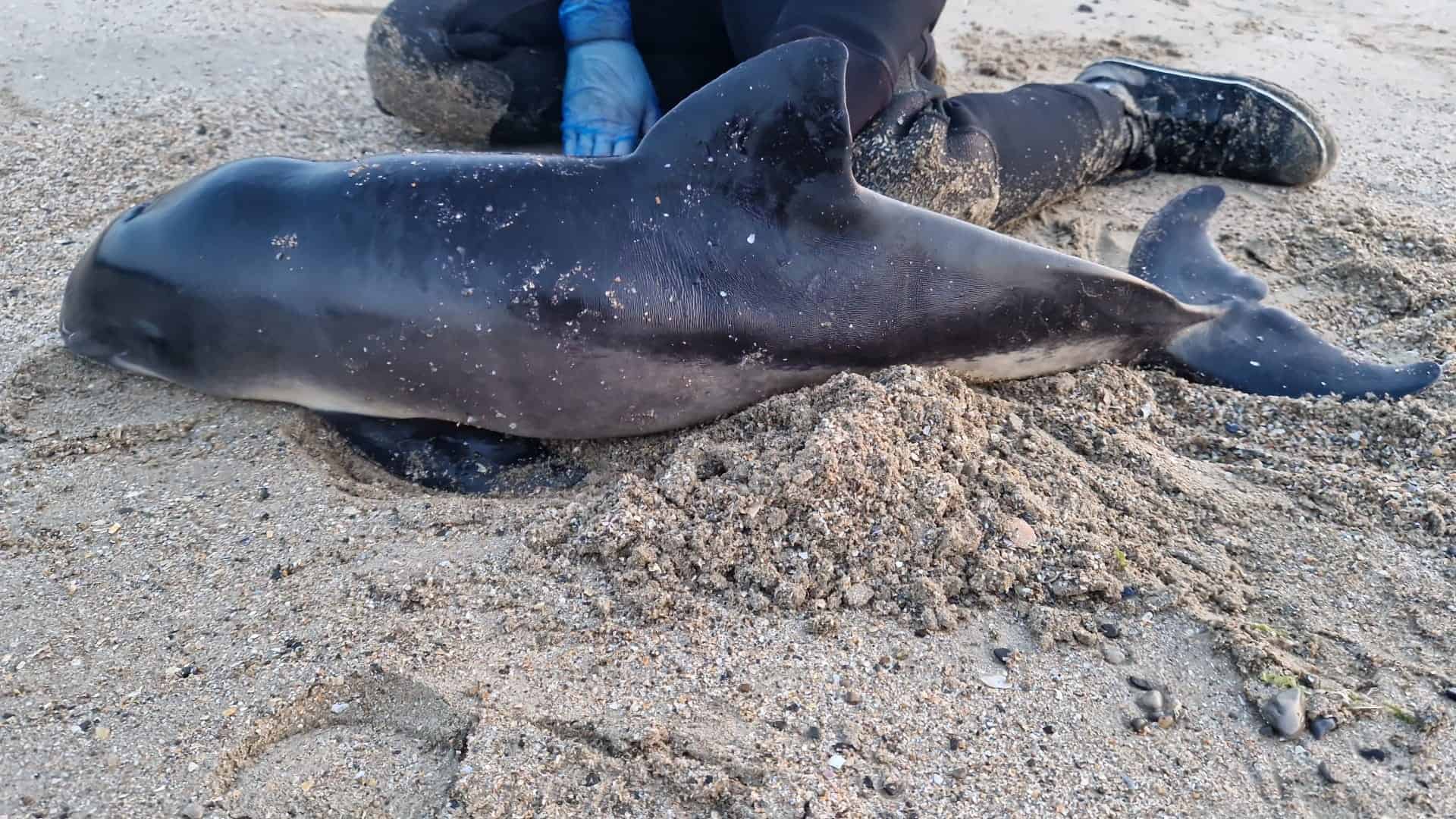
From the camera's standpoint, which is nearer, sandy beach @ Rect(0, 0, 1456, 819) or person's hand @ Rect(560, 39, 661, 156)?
sandy beach @ Rect(0, 0, 1456, 819)

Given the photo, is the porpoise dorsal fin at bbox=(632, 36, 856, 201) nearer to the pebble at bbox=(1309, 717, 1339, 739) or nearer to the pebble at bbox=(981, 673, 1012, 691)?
the pebble at bbox=(981, 673, 1012, 691)

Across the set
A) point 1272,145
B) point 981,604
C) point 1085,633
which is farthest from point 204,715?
point 1272,145

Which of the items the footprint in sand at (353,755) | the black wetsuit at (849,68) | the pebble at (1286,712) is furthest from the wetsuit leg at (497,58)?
the pebble at (1286,712)

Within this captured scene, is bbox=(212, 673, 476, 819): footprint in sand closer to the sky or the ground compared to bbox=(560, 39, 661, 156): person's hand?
closer to the ground

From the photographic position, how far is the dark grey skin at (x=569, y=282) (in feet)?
9.23

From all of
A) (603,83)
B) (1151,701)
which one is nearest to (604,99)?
(603,83)

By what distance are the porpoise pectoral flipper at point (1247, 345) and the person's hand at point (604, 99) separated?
1.90 meters

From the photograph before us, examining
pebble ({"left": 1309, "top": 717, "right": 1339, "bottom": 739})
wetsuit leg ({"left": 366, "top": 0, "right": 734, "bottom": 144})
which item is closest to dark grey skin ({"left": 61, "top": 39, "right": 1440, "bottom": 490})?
pebble ({"left": 1309, "top": 717, "right": 1339, "bottom": 739})

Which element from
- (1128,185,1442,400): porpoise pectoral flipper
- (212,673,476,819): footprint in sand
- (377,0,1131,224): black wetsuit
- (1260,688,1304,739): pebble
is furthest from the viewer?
(377,0,1131,224): black wetsuit

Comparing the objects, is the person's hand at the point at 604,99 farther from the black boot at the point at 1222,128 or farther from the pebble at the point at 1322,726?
the pebble at the point at 1322,726

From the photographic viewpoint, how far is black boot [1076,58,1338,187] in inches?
175

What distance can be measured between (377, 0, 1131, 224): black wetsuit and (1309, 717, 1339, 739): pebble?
2042 millimetres

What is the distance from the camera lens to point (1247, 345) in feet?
10.9

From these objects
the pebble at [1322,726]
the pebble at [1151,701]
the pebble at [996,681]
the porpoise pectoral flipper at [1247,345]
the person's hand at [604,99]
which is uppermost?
the person's hand at [604,99]
